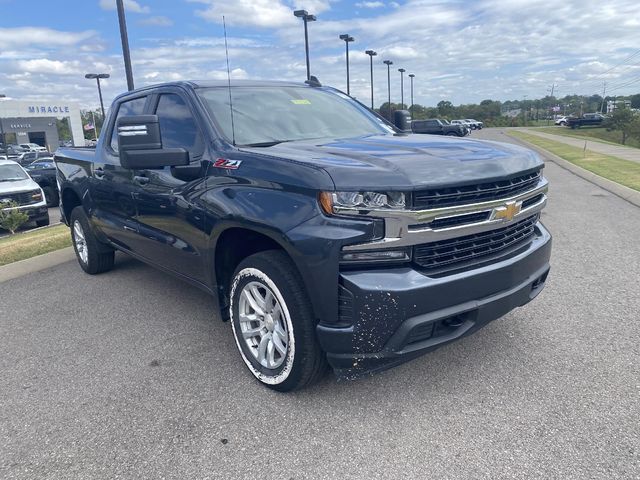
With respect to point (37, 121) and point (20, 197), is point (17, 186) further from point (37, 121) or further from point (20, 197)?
point (37, 121)

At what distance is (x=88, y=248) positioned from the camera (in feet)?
18.8

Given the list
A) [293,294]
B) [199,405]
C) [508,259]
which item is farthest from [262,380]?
[508,259]

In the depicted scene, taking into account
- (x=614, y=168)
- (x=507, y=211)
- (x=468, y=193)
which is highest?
(x=468, y=193)

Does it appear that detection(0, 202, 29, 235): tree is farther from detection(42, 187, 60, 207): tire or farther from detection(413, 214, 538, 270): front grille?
detection(413, 214, 538, 270): front grille

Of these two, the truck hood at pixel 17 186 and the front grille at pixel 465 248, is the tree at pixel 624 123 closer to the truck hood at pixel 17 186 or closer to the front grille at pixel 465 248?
the truck hood at pixel 17 186

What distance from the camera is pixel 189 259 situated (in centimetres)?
377

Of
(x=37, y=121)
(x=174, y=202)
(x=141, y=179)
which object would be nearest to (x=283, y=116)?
(x=174, y=202)

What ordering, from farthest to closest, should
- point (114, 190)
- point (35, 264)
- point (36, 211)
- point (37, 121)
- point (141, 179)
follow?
point (37, 121)
point (36, 211)
point (35, 264)
point (114, 190)
point (141, 179)

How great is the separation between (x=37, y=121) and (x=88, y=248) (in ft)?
211

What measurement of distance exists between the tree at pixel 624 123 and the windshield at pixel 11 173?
47961 millimetres

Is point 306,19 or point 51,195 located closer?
point 51,195

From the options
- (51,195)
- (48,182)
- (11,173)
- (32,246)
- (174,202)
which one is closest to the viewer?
(174,202)

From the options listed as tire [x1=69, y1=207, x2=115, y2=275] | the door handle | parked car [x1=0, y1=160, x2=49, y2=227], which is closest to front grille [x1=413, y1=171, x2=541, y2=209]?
the door handle

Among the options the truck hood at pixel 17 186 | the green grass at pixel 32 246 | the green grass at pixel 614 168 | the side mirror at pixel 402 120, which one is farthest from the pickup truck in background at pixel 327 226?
the green grass at pixel 614 168
